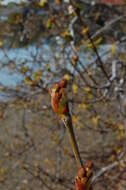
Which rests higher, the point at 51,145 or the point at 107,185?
the point at 51,145

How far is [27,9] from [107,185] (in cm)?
193

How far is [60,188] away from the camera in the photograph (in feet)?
12.7

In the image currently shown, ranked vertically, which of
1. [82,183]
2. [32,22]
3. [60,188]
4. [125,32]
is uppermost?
[32,22]

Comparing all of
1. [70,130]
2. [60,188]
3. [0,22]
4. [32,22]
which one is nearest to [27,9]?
[32,22]

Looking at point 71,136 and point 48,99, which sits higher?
point 48,99

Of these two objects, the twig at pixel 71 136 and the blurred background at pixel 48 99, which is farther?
the blurred background at pixel 48 99

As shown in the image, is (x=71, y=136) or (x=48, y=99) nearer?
(x=71, y=136)

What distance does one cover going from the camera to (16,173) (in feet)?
14.5

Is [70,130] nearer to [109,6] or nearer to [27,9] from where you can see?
[27,9]

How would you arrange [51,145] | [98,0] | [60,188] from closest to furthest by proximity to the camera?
[60,188], [98,0], [51,145]

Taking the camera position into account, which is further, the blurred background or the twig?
the blurred background

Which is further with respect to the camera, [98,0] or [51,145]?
[51,145]

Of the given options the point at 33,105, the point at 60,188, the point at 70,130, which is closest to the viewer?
the point at 70,130

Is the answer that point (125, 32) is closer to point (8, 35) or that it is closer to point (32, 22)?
point (32, 22)
